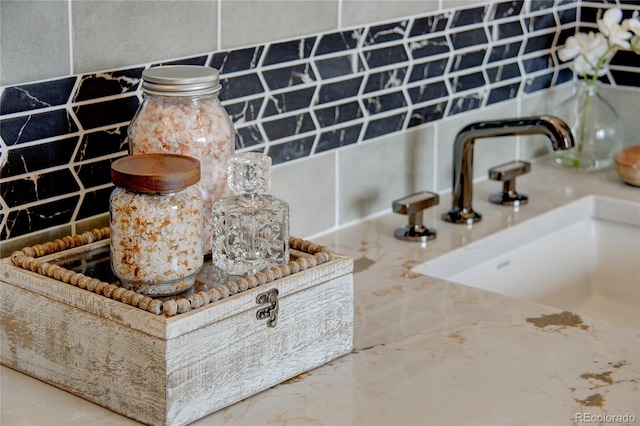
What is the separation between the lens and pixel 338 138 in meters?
1.74

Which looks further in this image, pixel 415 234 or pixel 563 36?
pixel 563 36

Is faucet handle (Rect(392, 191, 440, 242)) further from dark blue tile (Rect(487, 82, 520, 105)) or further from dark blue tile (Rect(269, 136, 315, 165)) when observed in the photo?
dark blue tile (Rect(487, 82, 520, 105))

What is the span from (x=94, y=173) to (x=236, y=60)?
0.29 metres

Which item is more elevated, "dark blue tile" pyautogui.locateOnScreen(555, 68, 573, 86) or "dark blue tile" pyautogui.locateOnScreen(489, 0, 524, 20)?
"dark blue tile" pyautogui.locateOnScreen(489, 0, 524, 20)

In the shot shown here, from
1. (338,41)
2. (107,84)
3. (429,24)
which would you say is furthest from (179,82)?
(429,24)

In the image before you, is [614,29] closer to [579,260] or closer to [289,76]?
[579,260]

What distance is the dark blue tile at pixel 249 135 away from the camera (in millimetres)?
1560

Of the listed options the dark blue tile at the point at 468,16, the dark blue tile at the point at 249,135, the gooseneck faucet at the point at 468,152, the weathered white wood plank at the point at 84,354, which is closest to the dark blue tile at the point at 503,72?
the dark blue tile at the point at 468,16

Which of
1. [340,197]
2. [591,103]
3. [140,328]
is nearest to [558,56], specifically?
[591,103]

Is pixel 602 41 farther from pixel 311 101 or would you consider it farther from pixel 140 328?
pixel 140 328

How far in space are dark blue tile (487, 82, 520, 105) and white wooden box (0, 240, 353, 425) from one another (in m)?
0.87

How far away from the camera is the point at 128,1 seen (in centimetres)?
136

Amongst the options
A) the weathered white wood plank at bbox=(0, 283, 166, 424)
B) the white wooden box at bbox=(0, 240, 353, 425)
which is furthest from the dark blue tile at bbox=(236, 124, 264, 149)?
the weathered white wood plank at bbox=(0, 283, 166, 424)

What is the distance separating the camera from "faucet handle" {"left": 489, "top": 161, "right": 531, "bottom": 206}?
1907mm
